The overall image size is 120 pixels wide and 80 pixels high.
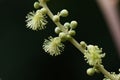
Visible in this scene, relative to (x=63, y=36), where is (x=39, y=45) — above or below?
above

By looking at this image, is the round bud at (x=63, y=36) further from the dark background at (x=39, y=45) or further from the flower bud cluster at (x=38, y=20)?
the dark background at (x=39, y=45)

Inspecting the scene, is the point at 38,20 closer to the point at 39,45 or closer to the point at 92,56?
the point at 92,56

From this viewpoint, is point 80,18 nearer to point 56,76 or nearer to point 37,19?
point 56,76

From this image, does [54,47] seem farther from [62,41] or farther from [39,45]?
[39,45]

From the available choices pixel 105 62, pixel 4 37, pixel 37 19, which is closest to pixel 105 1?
pixel 105 62

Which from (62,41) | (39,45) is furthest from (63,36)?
(39,45)

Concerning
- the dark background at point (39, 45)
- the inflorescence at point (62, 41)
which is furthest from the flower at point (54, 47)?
the dark background at point (39, 45)

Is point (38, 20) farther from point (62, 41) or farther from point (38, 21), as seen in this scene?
point (62, 41)

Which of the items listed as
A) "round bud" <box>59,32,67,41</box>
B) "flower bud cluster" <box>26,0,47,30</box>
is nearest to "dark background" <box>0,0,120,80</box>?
"flower bud cluster" <box>26,0,47,30</box>

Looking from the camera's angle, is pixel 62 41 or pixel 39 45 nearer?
pixel 62 41

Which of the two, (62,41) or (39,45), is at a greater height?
(39,45)
